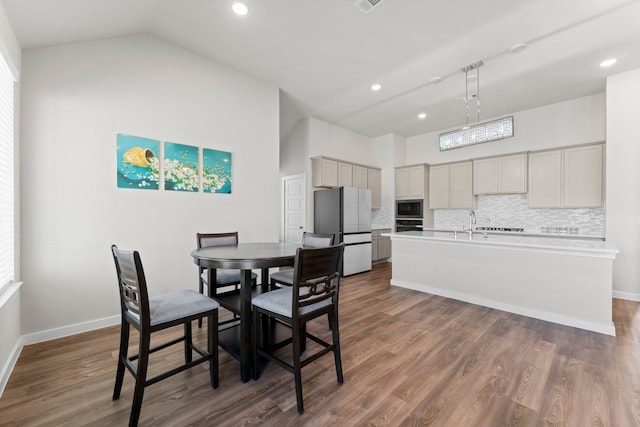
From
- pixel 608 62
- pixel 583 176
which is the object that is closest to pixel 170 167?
pixel 608 62

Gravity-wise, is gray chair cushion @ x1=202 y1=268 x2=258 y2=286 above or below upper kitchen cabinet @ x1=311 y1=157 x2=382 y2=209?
below

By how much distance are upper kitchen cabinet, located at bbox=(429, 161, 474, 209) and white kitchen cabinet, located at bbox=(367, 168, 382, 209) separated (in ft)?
3.80

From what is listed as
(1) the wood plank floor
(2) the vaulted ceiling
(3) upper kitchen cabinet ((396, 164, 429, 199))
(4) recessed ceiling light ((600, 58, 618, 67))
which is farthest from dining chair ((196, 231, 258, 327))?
(4) recessed ceiling light ((600, 58, 618, 67))

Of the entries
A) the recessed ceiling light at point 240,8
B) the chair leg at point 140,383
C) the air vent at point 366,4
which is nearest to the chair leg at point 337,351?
the chair leg at point 140,383

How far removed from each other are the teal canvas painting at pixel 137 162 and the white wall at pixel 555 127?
18.8 feet

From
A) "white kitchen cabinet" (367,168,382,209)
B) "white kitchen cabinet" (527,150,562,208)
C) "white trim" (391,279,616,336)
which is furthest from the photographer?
"white kitchen cabinet" (367,168,382,209)

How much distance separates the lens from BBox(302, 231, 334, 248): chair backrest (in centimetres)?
256

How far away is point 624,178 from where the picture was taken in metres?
3.63

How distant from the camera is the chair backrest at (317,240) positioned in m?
2.56

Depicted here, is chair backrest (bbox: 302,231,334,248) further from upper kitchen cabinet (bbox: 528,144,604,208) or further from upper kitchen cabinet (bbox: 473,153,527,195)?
upper kitchen cabinet (bbox: 528,144,604,208)

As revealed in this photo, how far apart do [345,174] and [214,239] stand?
3495mm

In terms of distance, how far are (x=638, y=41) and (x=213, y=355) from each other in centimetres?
527

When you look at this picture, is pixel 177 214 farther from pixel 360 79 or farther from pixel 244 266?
pixel 360 79

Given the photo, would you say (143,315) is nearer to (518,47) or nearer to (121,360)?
(121,360)
